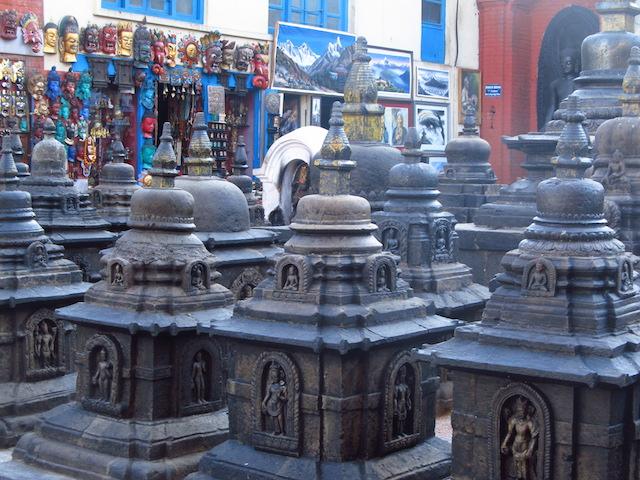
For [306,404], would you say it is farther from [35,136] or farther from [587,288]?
[35,136]

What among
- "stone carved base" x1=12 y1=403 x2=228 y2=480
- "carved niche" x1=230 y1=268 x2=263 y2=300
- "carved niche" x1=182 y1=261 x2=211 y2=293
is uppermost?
"carved niche" x1=182 y1=261 x2=211 y2=293

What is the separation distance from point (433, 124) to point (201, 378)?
23.2 m

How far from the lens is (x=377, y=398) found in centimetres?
805

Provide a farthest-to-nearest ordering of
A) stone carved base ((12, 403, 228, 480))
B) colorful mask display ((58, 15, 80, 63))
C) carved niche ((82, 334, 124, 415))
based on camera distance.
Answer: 1. colorful mask display ((58, 15, 80, 63))
2. carved niche ((82, 334, 124, 415))
3. stone carved base ((12, 403, 228, 480))

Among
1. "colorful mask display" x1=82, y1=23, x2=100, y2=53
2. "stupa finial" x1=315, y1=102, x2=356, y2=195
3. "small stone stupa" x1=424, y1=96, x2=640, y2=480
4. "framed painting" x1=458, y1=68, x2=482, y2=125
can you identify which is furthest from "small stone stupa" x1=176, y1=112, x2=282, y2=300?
"framed painting" x1=458, y1=68, x2=482, y2=125

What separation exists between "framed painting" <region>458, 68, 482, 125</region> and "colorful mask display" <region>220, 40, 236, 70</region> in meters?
9.23

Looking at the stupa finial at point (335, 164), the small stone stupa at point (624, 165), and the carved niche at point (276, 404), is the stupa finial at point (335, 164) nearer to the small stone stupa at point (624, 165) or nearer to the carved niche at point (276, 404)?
the carved niche at point (276, 404)

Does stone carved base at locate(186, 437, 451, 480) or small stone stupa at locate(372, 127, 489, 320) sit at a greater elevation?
small stone stupa at locate(372, 127, 489, 320)

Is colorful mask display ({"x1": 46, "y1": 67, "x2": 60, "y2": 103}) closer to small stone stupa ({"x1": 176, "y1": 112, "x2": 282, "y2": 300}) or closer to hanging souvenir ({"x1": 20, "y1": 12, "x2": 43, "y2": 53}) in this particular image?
hanging souvenir ({"x1": 20, "y1": 12, "x2": 43, "y2": 53})

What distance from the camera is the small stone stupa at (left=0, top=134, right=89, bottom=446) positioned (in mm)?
10219

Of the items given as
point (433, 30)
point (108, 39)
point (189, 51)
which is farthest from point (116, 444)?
point (433, 30)

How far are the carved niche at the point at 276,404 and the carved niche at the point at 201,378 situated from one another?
1190 mm

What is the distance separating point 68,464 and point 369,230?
9.51ft

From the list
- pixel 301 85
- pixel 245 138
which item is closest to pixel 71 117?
pixel 245 138
